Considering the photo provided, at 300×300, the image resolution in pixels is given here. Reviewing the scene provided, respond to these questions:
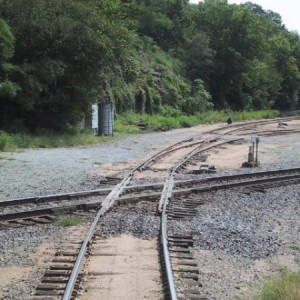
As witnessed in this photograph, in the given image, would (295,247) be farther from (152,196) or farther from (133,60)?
(133,60)

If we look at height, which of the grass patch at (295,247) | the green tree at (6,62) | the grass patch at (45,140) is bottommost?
the grass patch at (295,247)

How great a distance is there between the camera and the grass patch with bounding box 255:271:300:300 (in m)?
5.99

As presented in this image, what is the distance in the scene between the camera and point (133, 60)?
34.8 m

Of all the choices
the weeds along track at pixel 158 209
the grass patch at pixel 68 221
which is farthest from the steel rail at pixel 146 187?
the grass patch at pixel 68 221

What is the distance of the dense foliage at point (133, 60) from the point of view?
89.9 feet

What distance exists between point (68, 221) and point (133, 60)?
1001 inches

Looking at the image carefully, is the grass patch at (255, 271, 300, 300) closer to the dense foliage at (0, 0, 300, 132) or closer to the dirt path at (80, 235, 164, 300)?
the dirt path at (80, 235, 164, 300)

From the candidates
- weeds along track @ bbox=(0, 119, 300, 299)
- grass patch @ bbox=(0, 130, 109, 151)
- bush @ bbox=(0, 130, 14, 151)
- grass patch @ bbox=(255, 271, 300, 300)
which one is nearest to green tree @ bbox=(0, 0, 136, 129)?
grass patch @ bbox=(0, 130, 109, 151)

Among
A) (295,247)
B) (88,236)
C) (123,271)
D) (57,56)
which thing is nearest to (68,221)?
(88,236)

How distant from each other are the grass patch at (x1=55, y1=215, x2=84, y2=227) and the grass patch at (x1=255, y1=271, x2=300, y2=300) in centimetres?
441

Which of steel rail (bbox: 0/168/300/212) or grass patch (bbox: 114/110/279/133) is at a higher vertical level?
grass patch (bbox: 114/110/279/133)

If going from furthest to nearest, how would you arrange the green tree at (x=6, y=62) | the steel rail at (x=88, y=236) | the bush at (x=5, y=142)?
1. the green tree at (x=6, y=62)
2. the bush at (x=5, y=142)
3. the steel rail at (x=88, y=236)

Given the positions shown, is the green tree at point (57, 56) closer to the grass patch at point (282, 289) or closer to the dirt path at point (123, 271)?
the dirt path at point (123, 271)

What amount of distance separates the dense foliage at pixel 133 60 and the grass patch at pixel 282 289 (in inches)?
814
